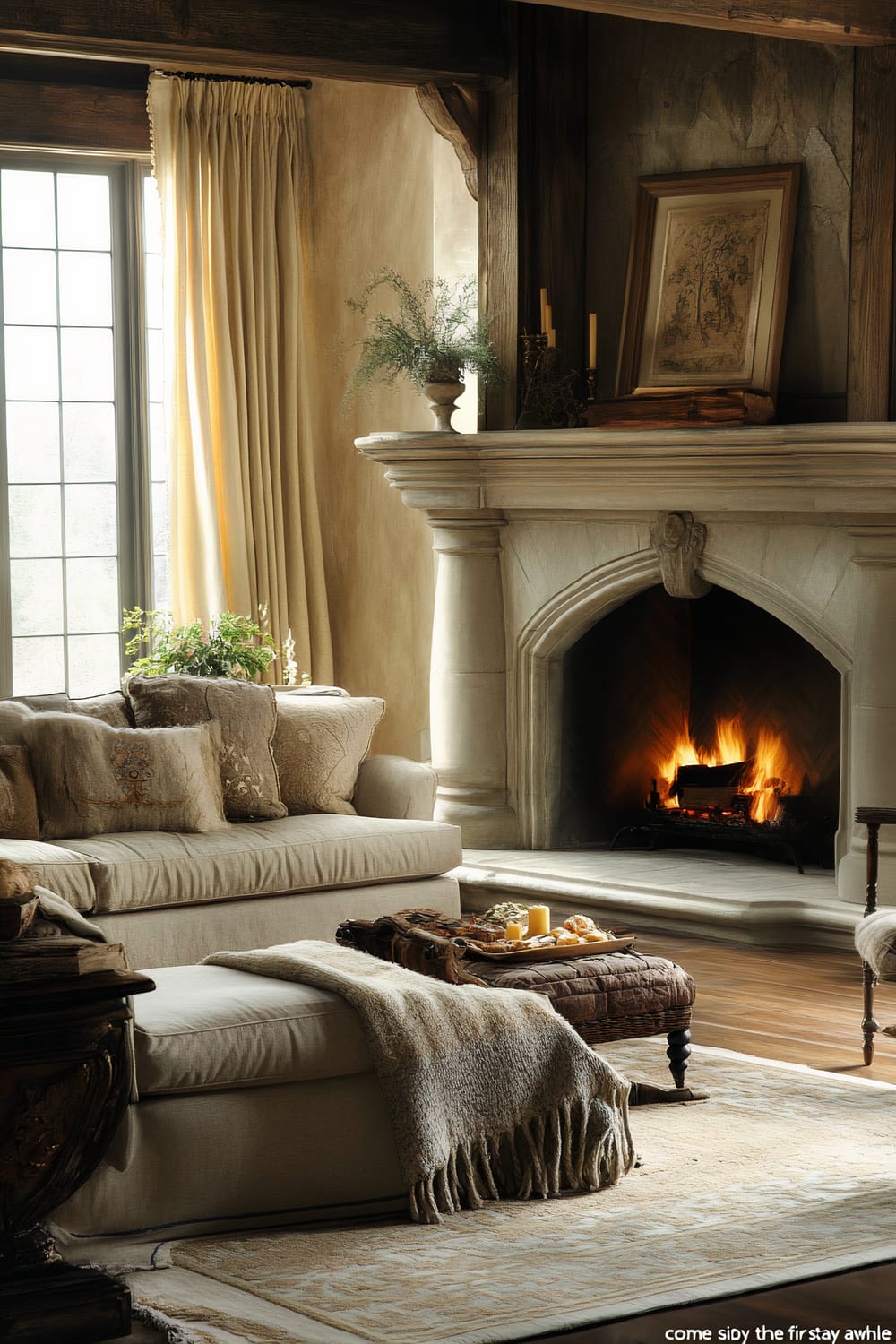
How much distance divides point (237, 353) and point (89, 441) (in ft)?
2.48

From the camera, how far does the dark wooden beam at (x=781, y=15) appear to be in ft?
18.6

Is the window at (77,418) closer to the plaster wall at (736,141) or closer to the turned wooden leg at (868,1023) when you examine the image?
the plaster wall at (736,141)

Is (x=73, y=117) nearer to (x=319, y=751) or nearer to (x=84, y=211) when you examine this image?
(x=84, y=211)

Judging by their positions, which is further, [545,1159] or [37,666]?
[37,666]

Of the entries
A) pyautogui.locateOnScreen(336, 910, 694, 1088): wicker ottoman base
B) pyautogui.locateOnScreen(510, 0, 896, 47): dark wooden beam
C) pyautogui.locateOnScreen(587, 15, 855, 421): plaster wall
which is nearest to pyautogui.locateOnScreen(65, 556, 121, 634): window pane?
pyautogui.locateOnScreen(587, 15, 855, 421): plaster wall

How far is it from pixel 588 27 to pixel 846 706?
2.87 meters

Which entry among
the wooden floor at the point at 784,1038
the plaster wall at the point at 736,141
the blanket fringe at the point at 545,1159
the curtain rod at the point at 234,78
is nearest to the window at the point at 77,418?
the curtain rod at the point at 234,78

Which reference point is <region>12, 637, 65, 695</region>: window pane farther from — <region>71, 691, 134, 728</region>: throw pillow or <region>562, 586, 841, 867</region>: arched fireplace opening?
<region>71, 691, 134, 728</region>: throw pillow

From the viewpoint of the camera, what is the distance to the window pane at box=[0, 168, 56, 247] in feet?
27.0

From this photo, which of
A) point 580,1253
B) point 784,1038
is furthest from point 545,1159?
point 784,1038

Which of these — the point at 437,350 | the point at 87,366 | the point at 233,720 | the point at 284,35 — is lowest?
the point at 233,720

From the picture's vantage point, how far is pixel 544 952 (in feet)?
14.4

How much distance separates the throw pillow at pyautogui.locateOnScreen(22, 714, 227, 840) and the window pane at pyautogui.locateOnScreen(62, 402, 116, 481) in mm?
2940

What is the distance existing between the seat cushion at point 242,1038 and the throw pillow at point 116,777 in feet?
5.77
